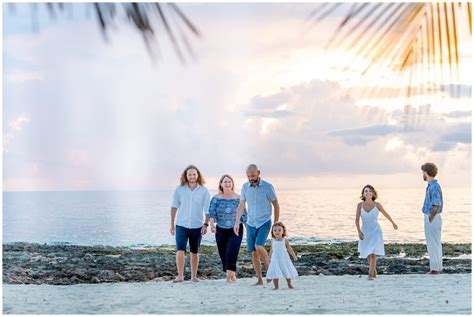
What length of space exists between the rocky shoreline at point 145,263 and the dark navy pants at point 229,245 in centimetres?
86

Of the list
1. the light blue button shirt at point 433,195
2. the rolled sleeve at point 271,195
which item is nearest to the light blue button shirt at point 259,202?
the rolled sleeve at point 271,195

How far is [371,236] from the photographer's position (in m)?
5.22

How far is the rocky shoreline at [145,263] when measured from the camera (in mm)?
6188

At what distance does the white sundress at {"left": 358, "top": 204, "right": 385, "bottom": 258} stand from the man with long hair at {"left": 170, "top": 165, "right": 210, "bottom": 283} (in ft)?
3.52

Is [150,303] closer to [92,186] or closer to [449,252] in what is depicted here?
[92,186]

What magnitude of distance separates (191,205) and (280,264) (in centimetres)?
81

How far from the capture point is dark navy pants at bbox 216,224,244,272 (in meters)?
5.13

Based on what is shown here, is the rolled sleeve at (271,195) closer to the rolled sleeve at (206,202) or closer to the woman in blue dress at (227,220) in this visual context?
A: the woman in blue dress at (227,220)

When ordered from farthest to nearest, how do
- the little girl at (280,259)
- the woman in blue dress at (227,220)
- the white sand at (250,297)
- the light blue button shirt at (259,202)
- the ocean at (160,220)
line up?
the ocean at (160,220), the woman in blue dress at (227,220), the light blue button shirt at (259,202), the little girl at (280,259), the white sand at (250,297)

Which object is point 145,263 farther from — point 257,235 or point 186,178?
point 257,235

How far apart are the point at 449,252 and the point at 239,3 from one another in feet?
12.4

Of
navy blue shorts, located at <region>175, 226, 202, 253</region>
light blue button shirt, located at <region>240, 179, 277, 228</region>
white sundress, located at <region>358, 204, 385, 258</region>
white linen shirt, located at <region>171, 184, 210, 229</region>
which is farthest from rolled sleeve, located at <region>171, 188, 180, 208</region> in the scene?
white sundress, located at <region>358, 204, 385, 258</region>

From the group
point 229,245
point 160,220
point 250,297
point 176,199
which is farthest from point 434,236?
point 160,220

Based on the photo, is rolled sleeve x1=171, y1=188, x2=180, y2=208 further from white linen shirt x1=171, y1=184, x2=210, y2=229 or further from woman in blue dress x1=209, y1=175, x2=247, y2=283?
woman in blue dress x1=209, y1=175, x2=247, y2=283
